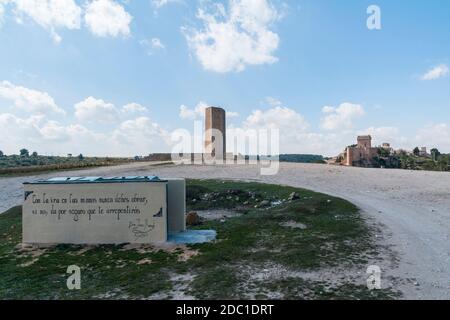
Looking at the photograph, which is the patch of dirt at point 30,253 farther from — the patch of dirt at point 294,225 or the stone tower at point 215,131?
the stone tower at point 215,131

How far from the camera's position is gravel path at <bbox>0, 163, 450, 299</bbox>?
640 cm

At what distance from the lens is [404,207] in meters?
13.6

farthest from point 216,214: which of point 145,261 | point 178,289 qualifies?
point 178,289

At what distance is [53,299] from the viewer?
577 cm

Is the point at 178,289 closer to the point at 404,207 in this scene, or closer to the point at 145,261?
the point at 145,261

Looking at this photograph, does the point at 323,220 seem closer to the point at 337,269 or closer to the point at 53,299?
the point at 337,269

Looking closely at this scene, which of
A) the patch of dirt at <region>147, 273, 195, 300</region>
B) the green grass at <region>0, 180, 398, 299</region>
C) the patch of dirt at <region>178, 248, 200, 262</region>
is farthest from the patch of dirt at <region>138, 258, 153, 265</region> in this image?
the patch of dirt at <region>147, 273, 195, 300</region>

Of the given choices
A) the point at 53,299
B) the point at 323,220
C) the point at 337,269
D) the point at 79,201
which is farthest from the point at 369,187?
the point at 53,299

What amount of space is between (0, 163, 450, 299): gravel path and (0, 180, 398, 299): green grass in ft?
2.21

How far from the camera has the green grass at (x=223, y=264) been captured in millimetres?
5844

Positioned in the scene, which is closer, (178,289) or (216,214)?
(178,289)

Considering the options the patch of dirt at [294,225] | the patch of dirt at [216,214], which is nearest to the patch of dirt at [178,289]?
the patch of dirt at [294,225]

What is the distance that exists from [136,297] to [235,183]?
1519cm

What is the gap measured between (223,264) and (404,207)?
30.9 feet
